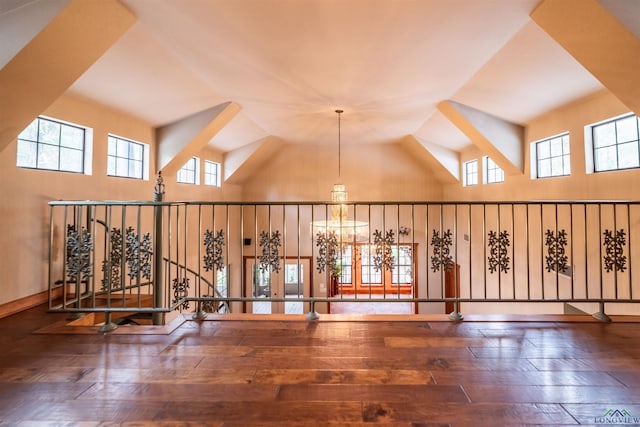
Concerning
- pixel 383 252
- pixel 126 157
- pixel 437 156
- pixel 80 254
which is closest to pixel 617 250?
pixel 383 252

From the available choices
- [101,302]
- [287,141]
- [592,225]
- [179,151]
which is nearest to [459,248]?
[592,225]

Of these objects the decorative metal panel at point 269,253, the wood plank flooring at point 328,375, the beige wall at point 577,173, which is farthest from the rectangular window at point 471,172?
the decorative metal panel at point 269,253

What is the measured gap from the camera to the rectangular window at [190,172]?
20.7 feet

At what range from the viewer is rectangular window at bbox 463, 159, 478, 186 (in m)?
7.11

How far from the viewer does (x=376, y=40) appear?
122 inches

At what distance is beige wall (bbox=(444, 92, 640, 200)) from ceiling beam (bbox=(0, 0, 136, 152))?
5.20 m

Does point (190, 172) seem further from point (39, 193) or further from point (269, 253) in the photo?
point (269, 253)

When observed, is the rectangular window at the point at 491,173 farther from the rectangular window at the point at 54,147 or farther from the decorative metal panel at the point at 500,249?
the rectangular window at the point at 54,147

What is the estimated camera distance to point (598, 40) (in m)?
2.49

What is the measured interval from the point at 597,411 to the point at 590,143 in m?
3.78

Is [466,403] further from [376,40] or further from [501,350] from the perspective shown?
[376,40]

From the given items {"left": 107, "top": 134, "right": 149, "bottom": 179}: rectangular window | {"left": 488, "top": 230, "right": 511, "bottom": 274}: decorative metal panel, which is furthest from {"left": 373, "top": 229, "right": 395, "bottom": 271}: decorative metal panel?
{"left": 107, "top": 134, "right": 149, "bottom": 179}: rectangular window

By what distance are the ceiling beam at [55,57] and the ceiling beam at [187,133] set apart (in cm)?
216

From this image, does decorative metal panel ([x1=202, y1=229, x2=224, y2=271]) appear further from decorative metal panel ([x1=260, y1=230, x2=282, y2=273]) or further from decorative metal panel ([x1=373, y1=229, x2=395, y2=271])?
decorative metal panel ([x1=373, y1=229, x2=395, y2=271])
